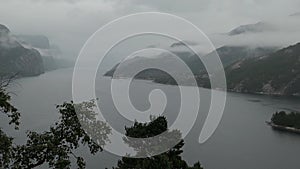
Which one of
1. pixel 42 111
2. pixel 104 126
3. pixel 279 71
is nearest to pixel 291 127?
pixel 42 111

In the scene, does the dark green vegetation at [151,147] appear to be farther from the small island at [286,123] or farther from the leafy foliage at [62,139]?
the small island at [286,123]

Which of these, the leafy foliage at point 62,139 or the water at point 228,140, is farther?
the water at point 228,140

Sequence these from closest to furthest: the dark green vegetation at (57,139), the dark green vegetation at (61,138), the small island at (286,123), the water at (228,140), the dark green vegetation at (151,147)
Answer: the dark green vegetation at (57,139), the dark green vegetation at (61,138), the dark green vegetation at (151,147), the water at (228,140), the small island at (286,123)

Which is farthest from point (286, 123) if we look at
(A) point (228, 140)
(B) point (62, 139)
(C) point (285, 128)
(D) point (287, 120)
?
(B) point (62, 139)

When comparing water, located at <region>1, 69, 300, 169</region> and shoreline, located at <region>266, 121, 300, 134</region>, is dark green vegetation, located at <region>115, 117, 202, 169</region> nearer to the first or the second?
water, located at <region>1, 69, 300, 169</region>

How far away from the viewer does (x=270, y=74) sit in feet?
508

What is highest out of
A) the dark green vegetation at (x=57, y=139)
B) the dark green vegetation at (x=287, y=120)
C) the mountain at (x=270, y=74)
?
the mountain at (x=270, y=74)

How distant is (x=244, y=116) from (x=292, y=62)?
98.5m

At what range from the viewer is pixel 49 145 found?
6.57 metres

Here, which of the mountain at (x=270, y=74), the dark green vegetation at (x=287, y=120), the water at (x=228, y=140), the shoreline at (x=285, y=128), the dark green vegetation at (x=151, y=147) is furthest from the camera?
the mountain at (x=270, y=74)

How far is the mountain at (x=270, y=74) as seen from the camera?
137 metres

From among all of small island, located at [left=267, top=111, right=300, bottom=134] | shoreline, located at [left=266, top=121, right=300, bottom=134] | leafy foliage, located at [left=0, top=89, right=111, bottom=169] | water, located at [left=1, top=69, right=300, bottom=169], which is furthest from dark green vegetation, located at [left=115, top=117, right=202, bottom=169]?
small island, located at [left=267, top=111, right=300, bottom=134]

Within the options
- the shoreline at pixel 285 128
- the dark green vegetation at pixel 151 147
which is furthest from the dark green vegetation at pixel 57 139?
the shoreline at pixel 285 128

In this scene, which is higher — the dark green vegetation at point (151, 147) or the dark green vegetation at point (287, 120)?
the dark green vegetation at point (287, 120)
